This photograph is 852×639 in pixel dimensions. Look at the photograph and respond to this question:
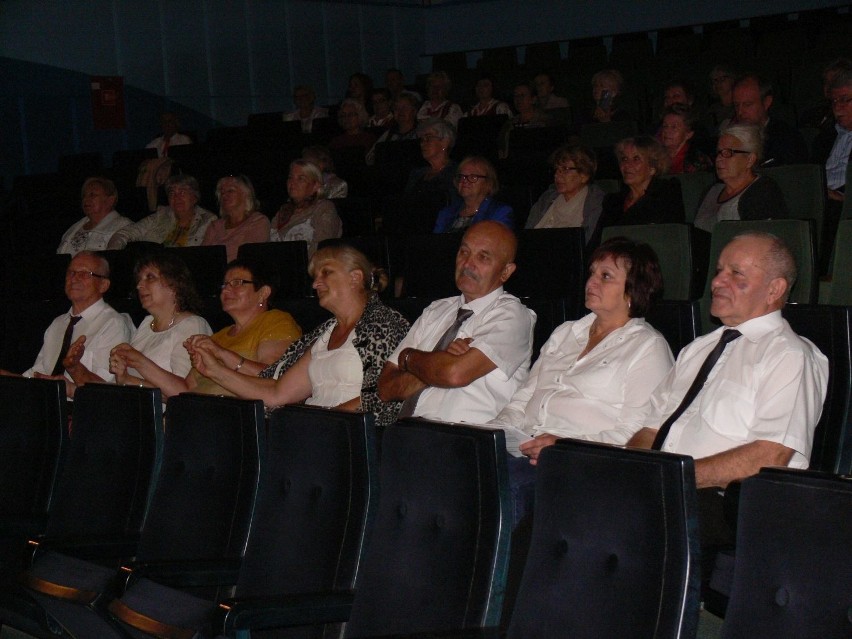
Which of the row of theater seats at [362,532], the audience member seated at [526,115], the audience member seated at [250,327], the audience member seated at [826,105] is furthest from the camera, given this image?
the audience member seated at [526,115]

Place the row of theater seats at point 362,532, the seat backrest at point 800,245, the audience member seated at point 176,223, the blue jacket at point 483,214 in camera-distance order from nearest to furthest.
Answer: the row of theater seats at point 362,532 → the seat backrest at point 800,245 → the blue jacket at point 483,214 → the audience member seated at point 176,223

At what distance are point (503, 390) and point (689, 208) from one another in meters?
1.70

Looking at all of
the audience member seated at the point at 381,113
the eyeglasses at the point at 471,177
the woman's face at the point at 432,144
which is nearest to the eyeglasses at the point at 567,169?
the eyeglasses at the point at 471,177

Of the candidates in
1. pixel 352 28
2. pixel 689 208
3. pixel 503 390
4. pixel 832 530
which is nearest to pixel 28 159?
pixel 352 28

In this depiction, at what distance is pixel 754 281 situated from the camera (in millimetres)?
2314

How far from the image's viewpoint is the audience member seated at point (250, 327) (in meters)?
3.58

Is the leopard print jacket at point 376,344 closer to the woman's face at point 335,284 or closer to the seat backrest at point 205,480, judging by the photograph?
the woman's face at point 335,284

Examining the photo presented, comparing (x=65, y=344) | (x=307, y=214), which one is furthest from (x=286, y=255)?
(x=65, y=344)

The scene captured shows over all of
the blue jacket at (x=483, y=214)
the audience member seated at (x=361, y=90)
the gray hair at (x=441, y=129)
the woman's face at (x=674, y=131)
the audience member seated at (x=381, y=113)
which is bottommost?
the blue jacket at (x=483, y=214)

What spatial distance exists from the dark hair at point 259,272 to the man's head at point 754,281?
69.1 inches

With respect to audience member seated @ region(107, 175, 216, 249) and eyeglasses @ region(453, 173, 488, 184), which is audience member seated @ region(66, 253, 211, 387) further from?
audience member seated @ region(107, 175, 216, 249)

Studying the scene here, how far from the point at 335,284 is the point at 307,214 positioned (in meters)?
1.53

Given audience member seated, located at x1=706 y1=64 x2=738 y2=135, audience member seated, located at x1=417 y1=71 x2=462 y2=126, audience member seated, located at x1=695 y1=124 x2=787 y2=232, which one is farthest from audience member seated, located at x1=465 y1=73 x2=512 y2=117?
audience member seated, located at x1=695 y1=124 x2=787 y2=232

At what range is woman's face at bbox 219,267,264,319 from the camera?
11.9 ft
